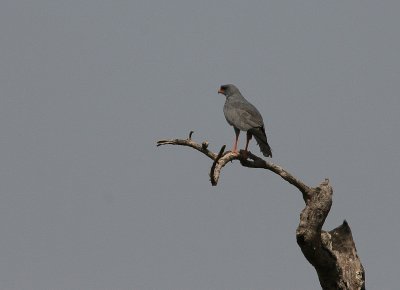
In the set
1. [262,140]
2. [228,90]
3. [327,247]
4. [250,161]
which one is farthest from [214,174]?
[228,90]

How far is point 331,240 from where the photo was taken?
15.2 meters

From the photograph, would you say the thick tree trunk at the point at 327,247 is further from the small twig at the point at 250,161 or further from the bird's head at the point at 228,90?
the bird's head at the point at 228,90

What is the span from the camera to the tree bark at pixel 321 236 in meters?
14.6

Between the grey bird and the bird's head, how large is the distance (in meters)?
0.35

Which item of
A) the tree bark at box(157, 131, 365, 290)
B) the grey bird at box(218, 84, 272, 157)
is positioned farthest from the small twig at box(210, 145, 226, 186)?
the grey bird at box(218, 84, 272, 157)

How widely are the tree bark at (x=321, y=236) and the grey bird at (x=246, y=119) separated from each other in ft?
2.39

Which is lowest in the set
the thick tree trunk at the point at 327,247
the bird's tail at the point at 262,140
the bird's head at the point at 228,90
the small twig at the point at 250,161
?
the thick tree trunk at the point at 327,247

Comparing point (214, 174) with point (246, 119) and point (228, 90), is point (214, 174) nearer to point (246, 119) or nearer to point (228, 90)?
point (246, 119)

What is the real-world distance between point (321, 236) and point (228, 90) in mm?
5465

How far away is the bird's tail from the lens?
629 inches

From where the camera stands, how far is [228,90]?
19.0 metres

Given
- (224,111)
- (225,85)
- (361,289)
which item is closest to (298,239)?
(361,289)

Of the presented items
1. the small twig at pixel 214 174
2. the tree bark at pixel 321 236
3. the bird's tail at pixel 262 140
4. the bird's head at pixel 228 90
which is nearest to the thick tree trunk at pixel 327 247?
the tree bark at pixel 321 236

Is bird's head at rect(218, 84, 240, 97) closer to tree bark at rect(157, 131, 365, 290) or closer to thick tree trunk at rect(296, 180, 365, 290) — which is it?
tree bark at rect(157, 131, 365, 290)
